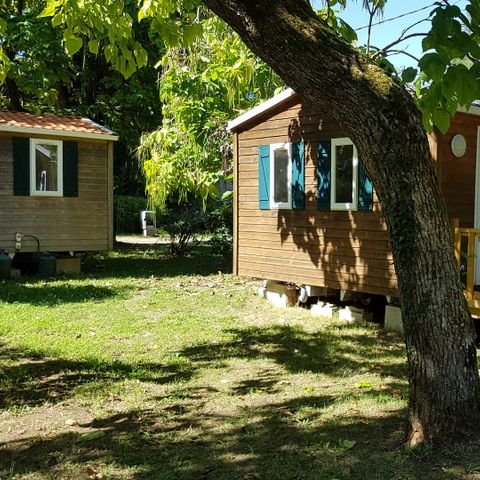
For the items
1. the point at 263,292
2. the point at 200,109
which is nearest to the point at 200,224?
the point at 200,109

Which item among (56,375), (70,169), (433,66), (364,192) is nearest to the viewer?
(433,66)

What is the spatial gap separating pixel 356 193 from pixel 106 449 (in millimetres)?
5398

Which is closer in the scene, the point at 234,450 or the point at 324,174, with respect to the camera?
the point at 234,450

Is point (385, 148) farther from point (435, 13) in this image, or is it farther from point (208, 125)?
point (208, 125)

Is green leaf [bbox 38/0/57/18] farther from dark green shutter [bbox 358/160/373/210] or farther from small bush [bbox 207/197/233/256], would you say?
small bush [bbox 207/197/233/256]

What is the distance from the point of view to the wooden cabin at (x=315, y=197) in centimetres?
792

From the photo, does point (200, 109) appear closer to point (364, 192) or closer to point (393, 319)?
point (364, 192)

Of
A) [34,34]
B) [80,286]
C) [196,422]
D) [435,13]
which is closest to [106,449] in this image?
[196,422]

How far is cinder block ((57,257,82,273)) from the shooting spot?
13875 mm

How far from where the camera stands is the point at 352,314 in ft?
28.7

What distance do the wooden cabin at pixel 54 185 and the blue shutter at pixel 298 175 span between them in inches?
249

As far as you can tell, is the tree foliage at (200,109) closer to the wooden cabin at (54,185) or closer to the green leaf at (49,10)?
the wooden cabin at (54,185)

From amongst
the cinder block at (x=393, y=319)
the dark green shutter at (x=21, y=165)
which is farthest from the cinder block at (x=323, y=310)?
the dark green shutter at (x=21, y=165)

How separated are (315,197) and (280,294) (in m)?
1.87
